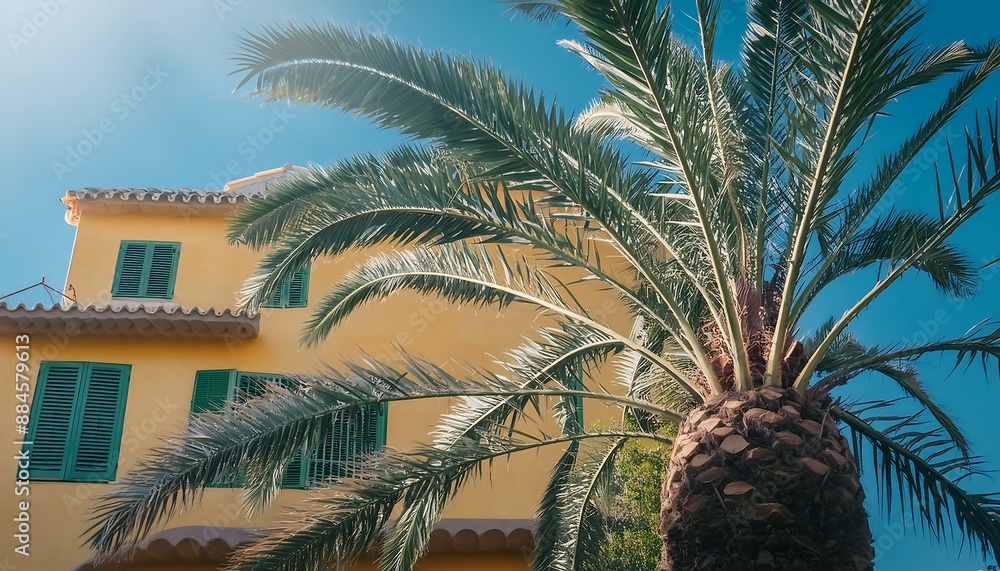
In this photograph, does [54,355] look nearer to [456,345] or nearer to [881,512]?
[456,345]

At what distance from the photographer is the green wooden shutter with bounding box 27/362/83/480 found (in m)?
11.6

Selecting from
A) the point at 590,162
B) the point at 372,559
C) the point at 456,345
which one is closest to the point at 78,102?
the point at 456,345

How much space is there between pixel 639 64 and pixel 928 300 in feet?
28.8

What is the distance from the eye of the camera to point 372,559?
1121 centimetres

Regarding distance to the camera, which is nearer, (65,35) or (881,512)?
(881,512)

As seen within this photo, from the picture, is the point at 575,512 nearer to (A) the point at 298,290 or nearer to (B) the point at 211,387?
(B) the point at 211,387

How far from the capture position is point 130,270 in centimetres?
1342

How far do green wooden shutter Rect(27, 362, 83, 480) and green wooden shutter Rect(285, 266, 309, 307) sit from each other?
2.89m

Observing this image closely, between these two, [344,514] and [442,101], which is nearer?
[344,514]

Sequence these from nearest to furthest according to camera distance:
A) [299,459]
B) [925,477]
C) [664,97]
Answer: [664,97] < [925,477] < [299,459]

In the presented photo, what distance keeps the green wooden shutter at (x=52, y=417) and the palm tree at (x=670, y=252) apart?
5317 millimetres

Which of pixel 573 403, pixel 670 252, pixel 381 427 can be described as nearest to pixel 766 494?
pixel 670 252

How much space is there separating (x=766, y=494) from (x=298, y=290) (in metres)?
8.96

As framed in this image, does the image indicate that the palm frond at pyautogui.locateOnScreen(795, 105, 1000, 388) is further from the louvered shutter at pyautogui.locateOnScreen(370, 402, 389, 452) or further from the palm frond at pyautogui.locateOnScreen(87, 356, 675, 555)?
the louvered shutter at pyautogui.locateOnScreen(370, 402, 389, 452)
